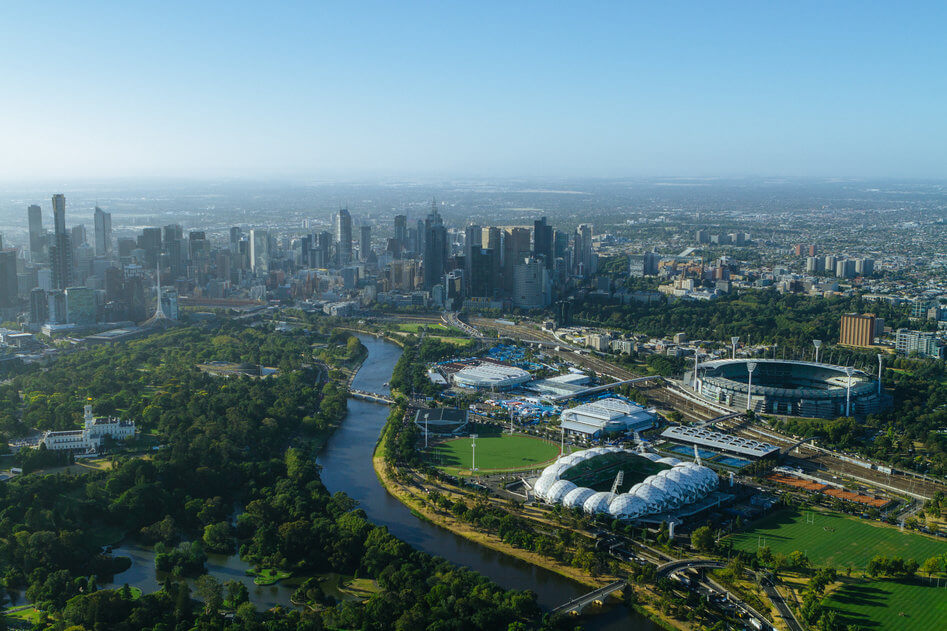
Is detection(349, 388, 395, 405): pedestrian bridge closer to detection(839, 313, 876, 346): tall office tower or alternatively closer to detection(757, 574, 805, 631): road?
detection(757, 574, 805, 631): road

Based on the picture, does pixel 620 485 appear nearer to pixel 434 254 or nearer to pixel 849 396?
pixel 849 396

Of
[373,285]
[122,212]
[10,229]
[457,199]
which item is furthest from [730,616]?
[457,199]

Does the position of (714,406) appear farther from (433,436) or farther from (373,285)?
(373,285)

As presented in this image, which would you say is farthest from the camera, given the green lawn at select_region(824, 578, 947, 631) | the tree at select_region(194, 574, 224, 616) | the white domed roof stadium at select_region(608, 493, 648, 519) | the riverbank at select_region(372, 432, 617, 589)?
the white domed roof stadium at select_region(608, 493, 648, 519)

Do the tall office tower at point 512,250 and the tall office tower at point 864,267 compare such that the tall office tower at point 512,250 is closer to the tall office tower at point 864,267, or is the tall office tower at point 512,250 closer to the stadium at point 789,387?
the tall office tower at point 864,267

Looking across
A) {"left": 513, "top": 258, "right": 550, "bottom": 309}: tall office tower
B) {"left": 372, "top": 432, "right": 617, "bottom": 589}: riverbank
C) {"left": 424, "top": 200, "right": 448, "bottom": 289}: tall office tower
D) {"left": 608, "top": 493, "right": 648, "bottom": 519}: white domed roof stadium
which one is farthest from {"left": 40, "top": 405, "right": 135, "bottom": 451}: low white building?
{"left": 424, "top": 200, "right": 448, "bottom": 289}: tall office tower

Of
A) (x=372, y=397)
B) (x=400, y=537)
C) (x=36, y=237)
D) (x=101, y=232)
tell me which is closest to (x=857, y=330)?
(x=372, y=397)

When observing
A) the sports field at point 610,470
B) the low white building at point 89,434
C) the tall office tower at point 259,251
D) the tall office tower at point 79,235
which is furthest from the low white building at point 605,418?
the tall office tower at point 79,235
